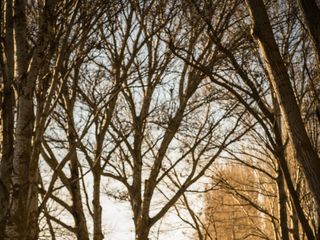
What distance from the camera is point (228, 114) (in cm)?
774

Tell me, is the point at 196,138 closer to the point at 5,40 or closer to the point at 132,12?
the point at 132,12

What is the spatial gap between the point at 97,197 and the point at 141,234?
3.32ft

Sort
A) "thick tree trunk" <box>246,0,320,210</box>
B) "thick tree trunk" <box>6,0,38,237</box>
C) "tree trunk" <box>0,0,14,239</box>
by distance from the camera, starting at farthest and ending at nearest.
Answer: "thick tree trunk" <box>6,0,38,237</box>
"tree trunk" <box>0,0,14,239</box>
"thick tree trunk" <box>246,0,320,210</box>

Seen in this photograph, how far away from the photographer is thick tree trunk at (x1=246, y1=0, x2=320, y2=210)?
1.84 metres

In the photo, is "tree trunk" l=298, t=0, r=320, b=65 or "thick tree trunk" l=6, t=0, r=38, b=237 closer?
"tree trunk" l=298, t=0, r=320, b=65

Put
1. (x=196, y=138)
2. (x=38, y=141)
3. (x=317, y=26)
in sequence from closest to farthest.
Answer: (x=317, y=26) → (x=38, y=141) → (x=196, y=138)

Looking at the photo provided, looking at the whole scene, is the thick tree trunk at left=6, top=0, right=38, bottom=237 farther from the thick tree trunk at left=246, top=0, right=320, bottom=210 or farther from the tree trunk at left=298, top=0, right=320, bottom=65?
the tree trunk at left=298, top=0, right=320, bottom=65

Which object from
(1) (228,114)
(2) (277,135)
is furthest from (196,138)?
(2) (277,135)

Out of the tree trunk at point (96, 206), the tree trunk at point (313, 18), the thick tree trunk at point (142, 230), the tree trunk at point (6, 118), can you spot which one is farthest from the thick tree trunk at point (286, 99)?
the thick tree trunk at point (142, 230)

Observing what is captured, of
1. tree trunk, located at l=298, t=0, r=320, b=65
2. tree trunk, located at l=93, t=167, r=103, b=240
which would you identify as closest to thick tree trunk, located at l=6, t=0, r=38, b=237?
tree trunk, located at l=298, t=0, r=320, b=65

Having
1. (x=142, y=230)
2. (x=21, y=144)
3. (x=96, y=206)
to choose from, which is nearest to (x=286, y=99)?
(x=21, y=144)

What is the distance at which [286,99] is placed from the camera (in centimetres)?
194

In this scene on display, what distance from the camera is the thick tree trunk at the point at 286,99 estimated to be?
184 cm

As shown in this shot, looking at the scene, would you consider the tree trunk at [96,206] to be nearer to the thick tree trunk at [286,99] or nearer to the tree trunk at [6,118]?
the tree trunk at [6,118]
